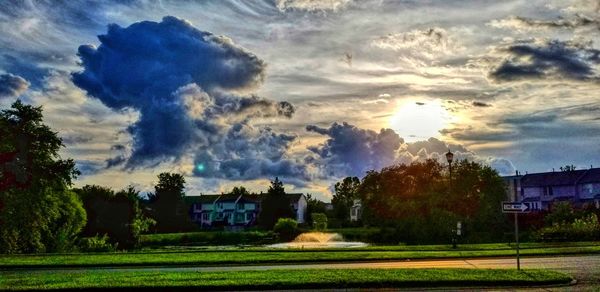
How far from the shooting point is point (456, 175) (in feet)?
204

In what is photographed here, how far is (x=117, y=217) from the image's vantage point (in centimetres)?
6869

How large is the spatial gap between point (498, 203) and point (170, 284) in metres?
50.0

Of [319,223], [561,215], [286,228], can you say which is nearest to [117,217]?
[286,228]

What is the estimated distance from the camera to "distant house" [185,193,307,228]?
127562 millimetres

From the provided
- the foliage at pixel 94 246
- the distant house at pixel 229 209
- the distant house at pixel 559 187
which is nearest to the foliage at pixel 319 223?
the distant house at pixel 559 187

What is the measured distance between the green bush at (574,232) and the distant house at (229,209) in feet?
277

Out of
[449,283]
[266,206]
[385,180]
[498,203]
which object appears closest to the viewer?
[449,283]

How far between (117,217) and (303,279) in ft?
181

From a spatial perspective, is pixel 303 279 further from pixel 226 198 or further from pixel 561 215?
pixel 226 198

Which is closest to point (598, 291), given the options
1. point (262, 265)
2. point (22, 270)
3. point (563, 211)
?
point (262, 265)

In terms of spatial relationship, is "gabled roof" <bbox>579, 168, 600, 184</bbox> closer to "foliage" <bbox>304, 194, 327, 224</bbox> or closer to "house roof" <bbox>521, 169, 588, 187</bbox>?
"house roof" <bbox>521, 169, 588, 187</bbox>

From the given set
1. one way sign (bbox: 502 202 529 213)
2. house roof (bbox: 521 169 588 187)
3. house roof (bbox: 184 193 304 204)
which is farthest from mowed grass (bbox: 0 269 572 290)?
house roof (bbox: 184 193 304 204)

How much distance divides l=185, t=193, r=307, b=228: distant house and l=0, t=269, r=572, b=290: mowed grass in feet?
346

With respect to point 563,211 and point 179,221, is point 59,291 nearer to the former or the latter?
point 563,211
